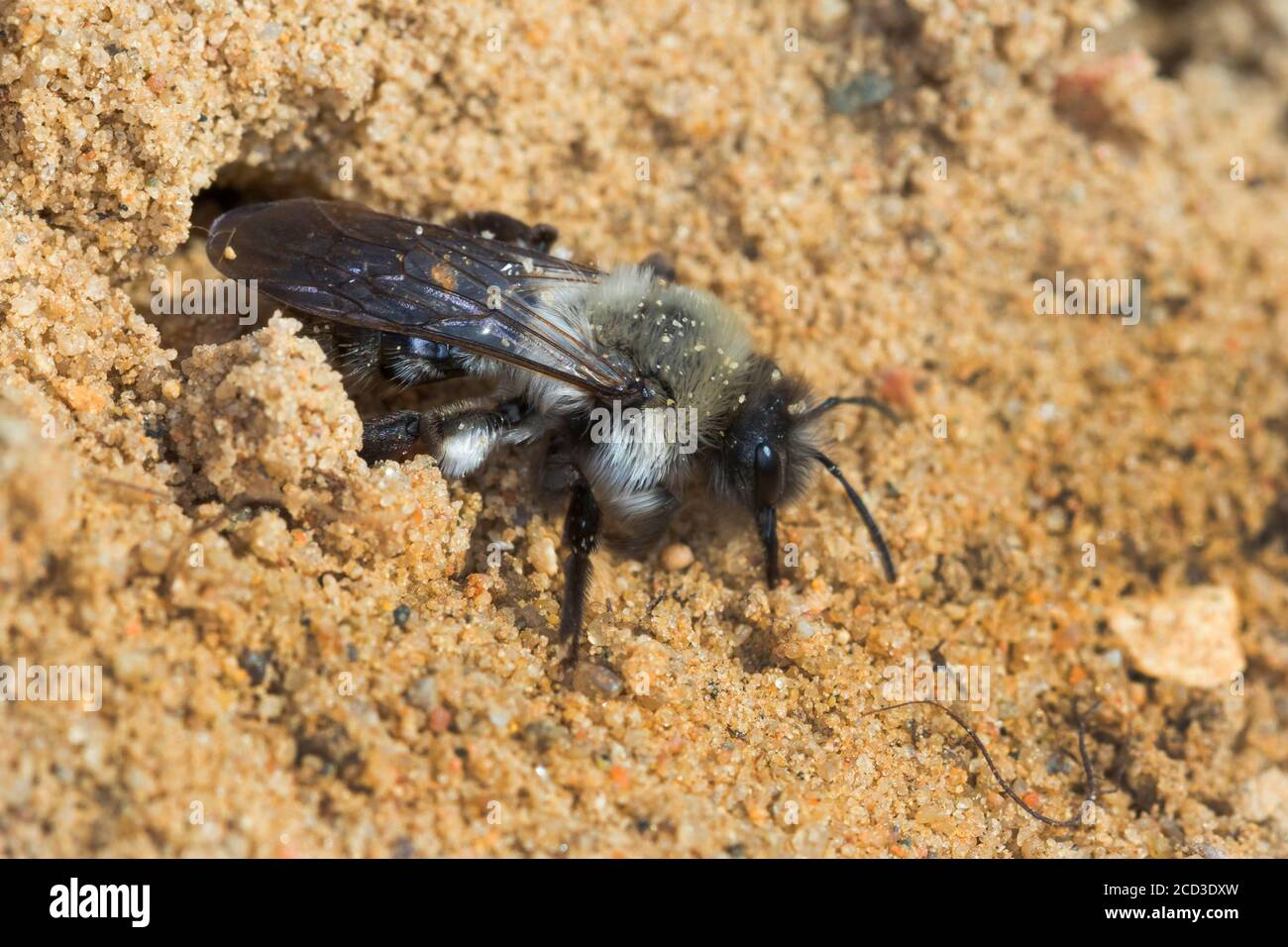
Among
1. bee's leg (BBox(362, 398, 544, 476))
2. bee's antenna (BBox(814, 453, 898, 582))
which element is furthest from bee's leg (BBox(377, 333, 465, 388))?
bee's antenna (BBox(814, 453, 898, 582))

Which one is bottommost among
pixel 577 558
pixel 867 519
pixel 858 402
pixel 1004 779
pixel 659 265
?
pixel 1004 779

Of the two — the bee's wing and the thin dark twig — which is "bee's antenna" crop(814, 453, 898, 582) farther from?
the bee's wing

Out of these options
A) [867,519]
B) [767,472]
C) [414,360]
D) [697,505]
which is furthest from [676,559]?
[414,360]

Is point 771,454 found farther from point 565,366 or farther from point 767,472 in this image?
point 565,366

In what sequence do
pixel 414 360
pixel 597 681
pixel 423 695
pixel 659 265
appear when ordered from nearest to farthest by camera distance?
pixel 423 695 < pixel 597 681 < pixel 414 360 < pixel 659 265

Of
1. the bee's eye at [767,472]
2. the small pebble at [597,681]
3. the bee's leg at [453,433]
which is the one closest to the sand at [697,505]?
the small pebble at [597,681]

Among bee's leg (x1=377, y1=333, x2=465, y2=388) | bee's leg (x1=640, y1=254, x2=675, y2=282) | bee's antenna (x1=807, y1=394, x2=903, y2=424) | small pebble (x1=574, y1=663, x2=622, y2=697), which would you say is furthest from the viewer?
bee's leg (x1=640, y1=254, x2=675, y2=282)
